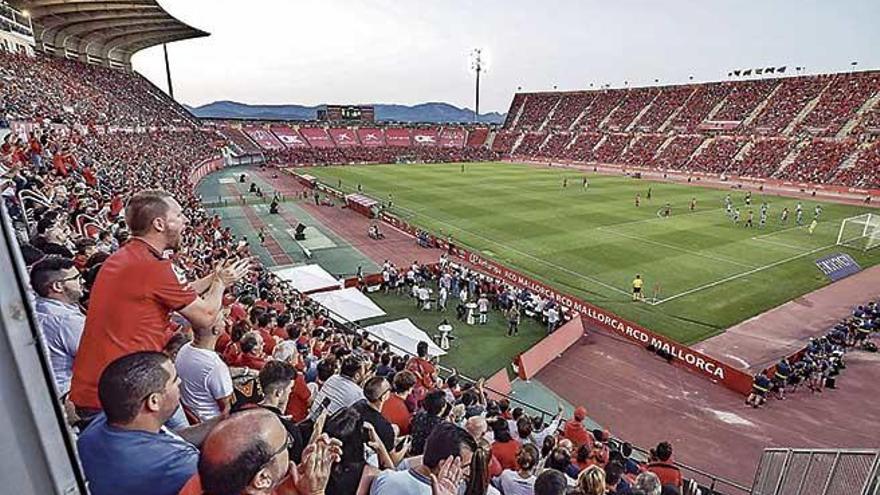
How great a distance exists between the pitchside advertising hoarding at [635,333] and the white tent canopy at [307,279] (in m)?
7.46

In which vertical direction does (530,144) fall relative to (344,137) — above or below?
below

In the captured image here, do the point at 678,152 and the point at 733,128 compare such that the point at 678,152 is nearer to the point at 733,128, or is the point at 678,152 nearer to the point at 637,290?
the point at 733,128

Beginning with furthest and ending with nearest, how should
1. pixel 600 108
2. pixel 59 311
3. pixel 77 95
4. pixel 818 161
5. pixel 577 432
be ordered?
pixel 600 108 < pixel 818 161 < pixel 77 95 < pixel 577 432 < pixel 59 311

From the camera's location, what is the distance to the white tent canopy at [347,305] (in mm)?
15633

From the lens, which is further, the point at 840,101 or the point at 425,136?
the point at 425,136

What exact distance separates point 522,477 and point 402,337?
29.8ft

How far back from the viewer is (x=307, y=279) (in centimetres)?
1812

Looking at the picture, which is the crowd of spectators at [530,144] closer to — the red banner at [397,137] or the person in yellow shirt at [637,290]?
the red banner at [397,137]

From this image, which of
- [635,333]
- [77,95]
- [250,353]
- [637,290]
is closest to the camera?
[250,353]

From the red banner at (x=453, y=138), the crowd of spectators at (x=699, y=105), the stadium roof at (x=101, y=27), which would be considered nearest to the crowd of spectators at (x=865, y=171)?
the crowd of spectators at (x=699, y=105)

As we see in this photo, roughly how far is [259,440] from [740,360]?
16928 millimetres

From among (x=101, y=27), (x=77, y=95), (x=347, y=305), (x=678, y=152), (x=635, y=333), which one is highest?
(x=101, y=27)

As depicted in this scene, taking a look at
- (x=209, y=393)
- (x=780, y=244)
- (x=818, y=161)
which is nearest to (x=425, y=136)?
(x=818, y=161)

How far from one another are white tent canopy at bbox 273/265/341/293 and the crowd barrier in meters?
7.20
